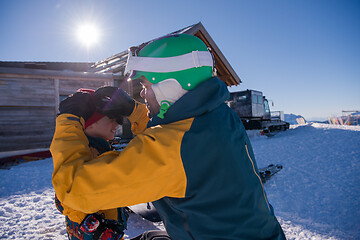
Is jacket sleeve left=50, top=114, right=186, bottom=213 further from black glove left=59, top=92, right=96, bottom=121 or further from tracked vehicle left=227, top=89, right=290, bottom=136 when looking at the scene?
tracked vehicle left=227, top=89, right=290, bottom=136

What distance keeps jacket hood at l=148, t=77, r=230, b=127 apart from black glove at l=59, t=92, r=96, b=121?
580 mm

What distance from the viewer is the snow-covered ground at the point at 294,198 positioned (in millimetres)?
3076

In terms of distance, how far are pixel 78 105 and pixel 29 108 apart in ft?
30.3

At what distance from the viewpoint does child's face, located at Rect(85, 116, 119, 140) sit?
68.5 inches

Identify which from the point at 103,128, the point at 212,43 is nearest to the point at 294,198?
the point at 103,128

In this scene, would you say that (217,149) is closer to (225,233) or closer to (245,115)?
(225,233)

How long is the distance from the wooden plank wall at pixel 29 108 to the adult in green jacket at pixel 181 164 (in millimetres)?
9236

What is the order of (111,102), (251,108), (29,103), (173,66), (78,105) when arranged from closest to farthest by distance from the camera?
(173,66) < (78,105) < (111,102) < (29,103) < (251,108)

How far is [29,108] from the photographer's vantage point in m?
8.72

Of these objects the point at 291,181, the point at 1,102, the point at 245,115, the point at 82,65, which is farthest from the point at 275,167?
the point at 82,65

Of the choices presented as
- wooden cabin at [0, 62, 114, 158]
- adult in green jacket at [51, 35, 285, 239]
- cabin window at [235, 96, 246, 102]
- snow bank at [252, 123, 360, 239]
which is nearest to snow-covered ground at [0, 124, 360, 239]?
snow bank at [252, 123, 360, 239]

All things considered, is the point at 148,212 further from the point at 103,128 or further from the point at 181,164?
the point at 181,164

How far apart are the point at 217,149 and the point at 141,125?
1.00 metres

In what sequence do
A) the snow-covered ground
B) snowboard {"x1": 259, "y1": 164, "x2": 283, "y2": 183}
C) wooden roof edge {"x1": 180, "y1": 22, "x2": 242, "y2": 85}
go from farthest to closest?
wooden roof edge {"x1": 180, "y1": 22, "x2": 242, "y2": 85} < snowboard {"x1": 259, "y1": 164, "x2": 283, "y2": 183} < the snow-covered ground
